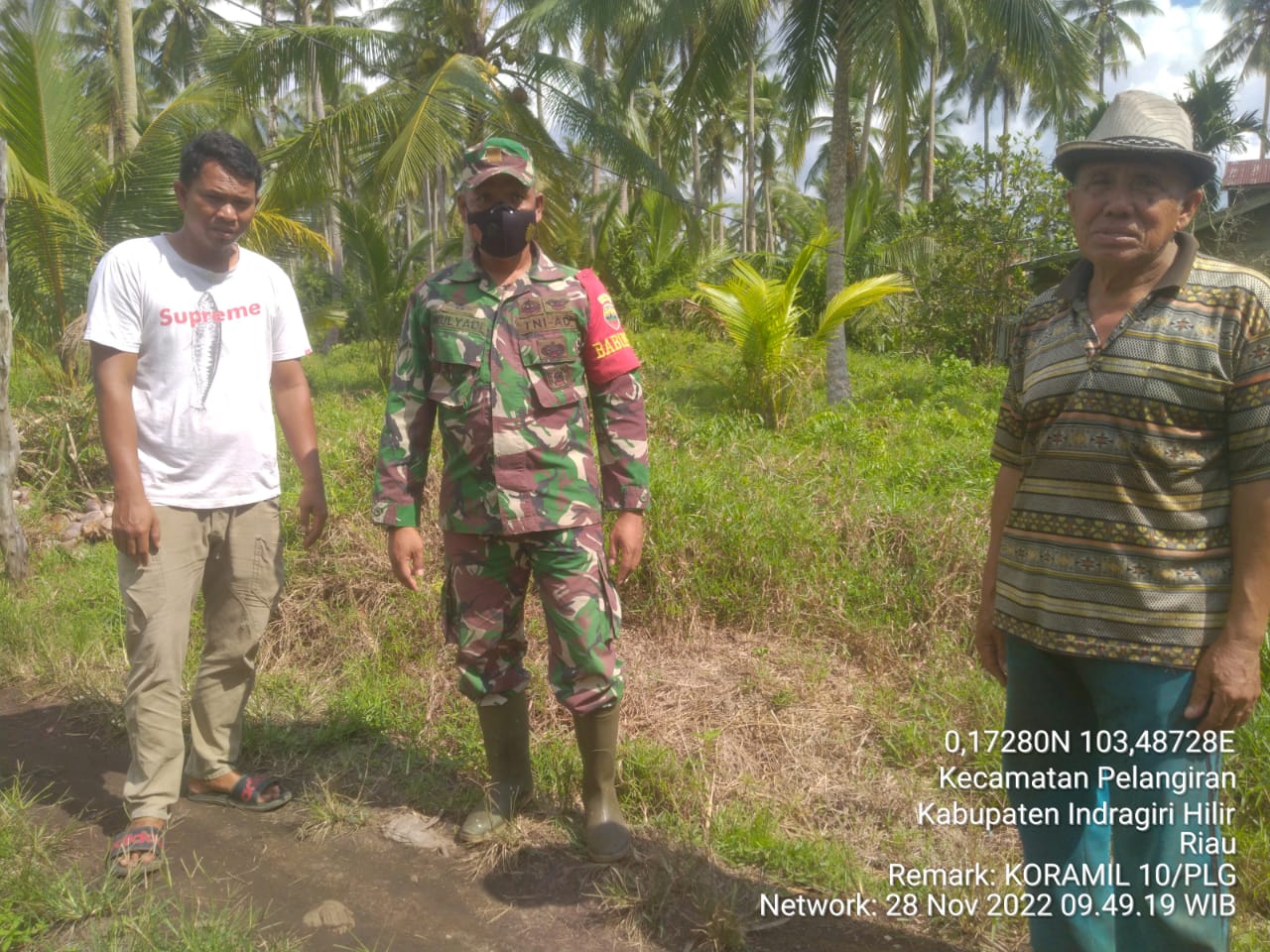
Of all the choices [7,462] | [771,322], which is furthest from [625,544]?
[771,322]

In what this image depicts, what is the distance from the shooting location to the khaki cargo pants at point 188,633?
2717 mm

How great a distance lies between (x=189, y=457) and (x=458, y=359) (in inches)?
35.8

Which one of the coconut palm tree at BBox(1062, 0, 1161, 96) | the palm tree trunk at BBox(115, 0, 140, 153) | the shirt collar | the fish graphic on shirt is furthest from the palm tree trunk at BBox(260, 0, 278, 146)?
the coconut palm tree at BBox(1062, 0, 1161, 96)

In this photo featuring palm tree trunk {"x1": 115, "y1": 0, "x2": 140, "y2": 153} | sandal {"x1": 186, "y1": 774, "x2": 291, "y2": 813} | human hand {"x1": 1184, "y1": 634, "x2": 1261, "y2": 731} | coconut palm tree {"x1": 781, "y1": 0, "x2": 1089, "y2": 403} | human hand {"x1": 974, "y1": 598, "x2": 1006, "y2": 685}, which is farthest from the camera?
palm tree trunk {"x1": 115, "y1": 0, "x2": 140, "y2": 153}

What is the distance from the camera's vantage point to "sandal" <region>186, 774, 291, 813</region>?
3012 millimetres

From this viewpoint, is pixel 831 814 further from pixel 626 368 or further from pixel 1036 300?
pixel 1036 300

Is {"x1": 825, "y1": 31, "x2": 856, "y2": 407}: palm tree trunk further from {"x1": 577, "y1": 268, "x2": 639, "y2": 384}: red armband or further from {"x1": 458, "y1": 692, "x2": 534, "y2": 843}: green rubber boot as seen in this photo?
{"x1": 458, "y1": 692, "x2": 534, "y2": 843}: green rubber boot

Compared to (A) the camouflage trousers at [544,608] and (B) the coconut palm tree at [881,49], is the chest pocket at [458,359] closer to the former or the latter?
(A) the camouflage trousers at [544,608]

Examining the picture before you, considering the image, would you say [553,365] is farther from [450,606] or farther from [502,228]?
[450,606]

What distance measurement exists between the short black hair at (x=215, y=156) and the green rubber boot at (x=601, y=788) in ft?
6.33

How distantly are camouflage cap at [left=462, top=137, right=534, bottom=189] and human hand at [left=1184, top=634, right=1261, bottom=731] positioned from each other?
2004 millimetres

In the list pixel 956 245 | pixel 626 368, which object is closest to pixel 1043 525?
pixel 626 368

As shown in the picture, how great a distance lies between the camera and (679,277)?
→ 15.6 m

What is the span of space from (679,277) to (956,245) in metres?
5.11
